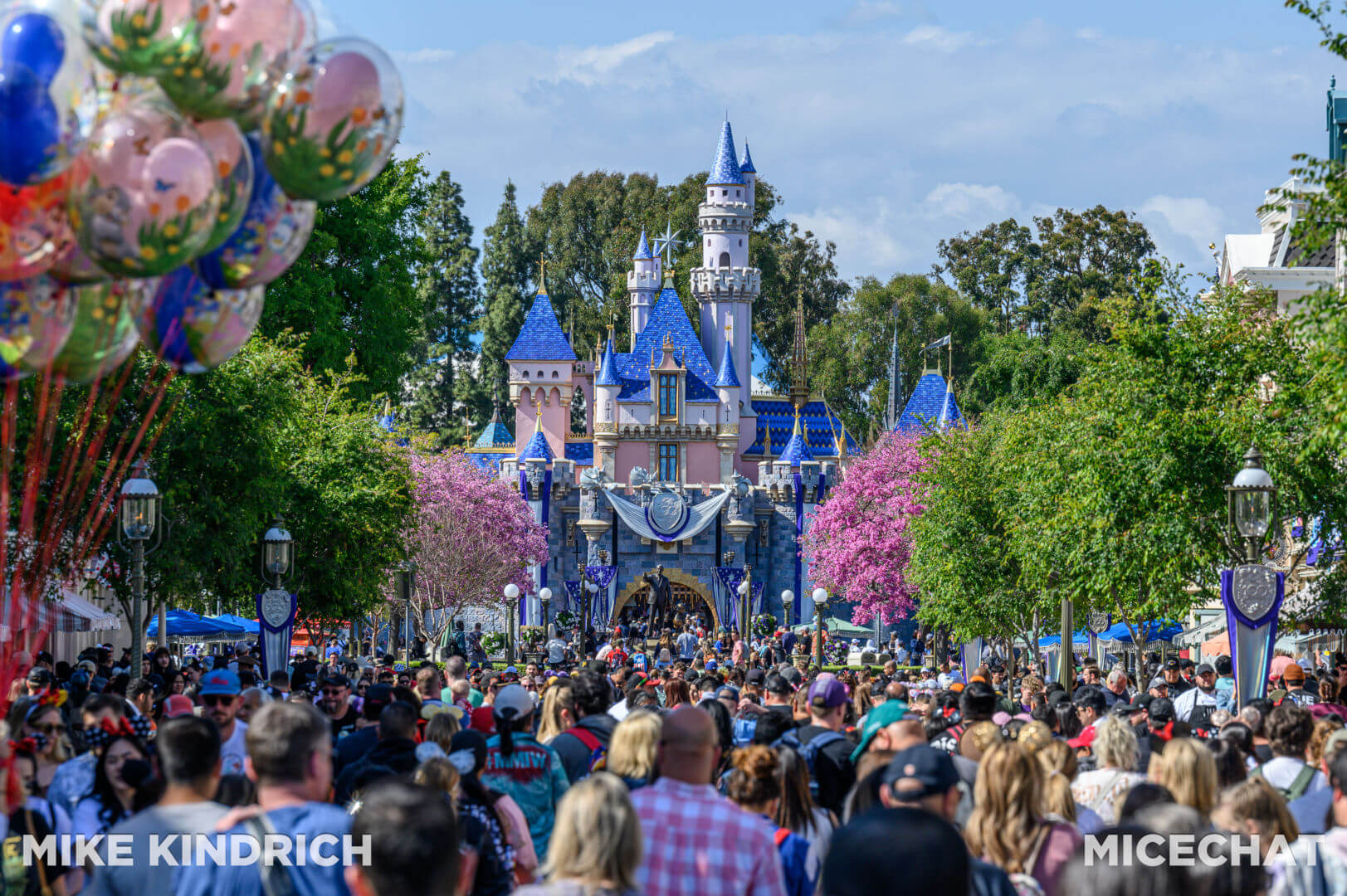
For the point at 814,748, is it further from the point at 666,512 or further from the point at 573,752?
the point at 666,512

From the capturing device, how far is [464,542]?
52031mm

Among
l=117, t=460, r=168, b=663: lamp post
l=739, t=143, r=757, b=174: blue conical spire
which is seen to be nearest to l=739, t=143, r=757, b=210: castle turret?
l=739, t=143, r=757, b=174: blue conical spire

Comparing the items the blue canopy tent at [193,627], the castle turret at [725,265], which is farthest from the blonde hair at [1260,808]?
the castle turret at [725,265]

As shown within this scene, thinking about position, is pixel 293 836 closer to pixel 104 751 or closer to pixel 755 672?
pixel 104 751

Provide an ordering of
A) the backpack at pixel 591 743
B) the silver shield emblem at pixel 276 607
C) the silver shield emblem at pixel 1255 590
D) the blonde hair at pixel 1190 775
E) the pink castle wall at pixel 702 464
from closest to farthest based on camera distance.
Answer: the blonde hair at pixel 1190 775 → the backpack at pixel 591 743 → the silver shield emblem at pixel 1255 590 → the silver shield emblem at pixel 276 607 → the pink castle wall at pixel 702 464

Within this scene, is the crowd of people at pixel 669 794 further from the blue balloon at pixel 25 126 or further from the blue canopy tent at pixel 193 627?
the blue canopy tent at pixel 193 627

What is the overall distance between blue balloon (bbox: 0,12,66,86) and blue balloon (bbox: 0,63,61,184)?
32 mm

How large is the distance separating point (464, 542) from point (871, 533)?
12.3 metres

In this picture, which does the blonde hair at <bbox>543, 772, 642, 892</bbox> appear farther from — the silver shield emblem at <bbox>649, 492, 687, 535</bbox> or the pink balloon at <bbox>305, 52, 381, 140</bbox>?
the silver shield emblem at <bbox>649, 492, 687, 535</bbox>

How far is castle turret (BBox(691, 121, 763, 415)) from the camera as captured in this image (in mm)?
67625

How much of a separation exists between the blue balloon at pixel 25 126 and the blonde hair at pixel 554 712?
16.1 feet

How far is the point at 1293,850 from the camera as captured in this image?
6508 millimetres

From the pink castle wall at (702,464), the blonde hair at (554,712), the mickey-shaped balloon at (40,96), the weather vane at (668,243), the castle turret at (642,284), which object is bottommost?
the blonde hair at (554,712)

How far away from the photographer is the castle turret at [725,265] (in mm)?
67625
